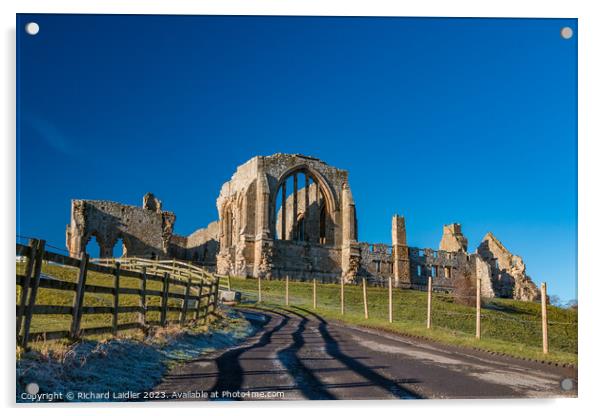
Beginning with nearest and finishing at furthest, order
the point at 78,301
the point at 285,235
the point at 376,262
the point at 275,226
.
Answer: the point at 78,301 → the point at 275,226 → the point at 376,262 → the point at 285,235

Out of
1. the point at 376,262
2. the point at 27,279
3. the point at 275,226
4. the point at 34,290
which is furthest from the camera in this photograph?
the point at 376,262

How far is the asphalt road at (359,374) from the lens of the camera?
7.60m

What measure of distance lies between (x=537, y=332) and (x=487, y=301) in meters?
15.5

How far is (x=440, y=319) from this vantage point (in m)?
24.8

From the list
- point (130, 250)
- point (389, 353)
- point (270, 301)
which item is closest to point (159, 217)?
point (130, 250)

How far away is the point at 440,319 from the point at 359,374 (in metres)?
17.0

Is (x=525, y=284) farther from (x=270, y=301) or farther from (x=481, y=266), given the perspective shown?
(x=270, y=301)

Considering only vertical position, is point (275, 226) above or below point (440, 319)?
above

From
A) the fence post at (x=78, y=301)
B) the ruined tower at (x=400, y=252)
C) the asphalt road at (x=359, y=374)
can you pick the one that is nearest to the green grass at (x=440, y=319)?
the asphalt road at (x=359, y=374)

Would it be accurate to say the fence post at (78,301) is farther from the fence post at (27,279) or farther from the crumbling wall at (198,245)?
the crumbling wall at (198,245)

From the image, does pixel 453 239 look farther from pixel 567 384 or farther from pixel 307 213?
pixel 567 384

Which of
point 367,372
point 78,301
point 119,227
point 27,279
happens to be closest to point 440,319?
point 367,372

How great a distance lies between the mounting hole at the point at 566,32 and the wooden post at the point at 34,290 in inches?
305

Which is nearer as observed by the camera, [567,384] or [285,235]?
[567,384]
